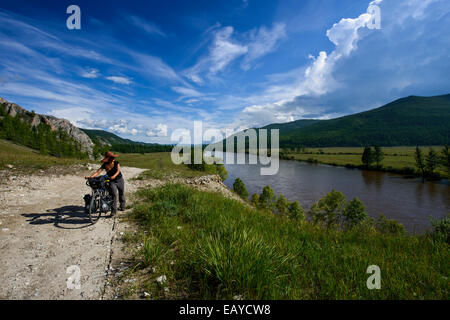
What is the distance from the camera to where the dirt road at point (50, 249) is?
3092 millimetres

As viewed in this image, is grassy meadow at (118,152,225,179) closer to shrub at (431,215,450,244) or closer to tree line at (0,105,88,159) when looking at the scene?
shrub at (431,215,450,244)

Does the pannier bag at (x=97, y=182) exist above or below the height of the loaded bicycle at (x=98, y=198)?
above

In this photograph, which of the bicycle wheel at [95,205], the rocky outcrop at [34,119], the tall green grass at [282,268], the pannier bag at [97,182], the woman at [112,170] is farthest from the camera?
the rocky outcrop at [34,119]

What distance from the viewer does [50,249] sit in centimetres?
432

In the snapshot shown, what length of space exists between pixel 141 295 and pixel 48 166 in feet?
59.1

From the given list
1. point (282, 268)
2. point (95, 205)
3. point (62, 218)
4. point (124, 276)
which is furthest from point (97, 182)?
point (282, 268)

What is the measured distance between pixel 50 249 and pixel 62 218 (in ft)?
7.77

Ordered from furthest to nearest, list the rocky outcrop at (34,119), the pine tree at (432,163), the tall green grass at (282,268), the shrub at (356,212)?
the rocky outcrop at (34,119), the pine tree at (432,163), the shrub at (356,212), the tall green grass at (282,268)

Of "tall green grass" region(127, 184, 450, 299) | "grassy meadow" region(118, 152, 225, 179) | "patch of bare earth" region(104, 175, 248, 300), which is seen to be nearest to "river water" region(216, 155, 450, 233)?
"grassy meadow" region(118, 152, 225, 179)

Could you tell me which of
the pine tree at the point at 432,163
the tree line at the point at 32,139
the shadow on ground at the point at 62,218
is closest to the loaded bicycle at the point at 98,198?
the shadow on ground at the point at 62,218

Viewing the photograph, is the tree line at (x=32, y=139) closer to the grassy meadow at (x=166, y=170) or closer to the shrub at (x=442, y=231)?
the grassy meadow at (x=166, y=170)
